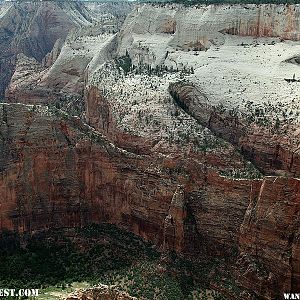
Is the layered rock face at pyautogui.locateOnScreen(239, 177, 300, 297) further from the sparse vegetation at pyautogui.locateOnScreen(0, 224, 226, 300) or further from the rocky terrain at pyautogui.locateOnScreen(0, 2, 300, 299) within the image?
the sparse vegetation at pyautogui.locateOnScreen(0, 224, 226, 300)

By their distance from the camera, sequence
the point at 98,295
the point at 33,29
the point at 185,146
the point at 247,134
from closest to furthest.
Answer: the point at 98,295 → the point at 185,146 → the point at 247,134 → the point at 33,29

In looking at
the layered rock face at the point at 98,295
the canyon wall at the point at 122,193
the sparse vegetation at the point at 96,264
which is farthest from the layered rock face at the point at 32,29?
the layered rock face at the point at 98,295

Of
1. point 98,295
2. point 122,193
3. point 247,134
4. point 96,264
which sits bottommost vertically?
point 96,264

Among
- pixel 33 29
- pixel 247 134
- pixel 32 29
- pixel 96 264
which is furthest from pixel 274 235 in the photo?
pixel 33 29

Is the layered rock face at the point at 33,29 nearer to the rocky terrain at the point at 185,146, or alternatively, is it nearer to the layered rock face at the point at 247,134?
the rocky terrain at the point at 185,146

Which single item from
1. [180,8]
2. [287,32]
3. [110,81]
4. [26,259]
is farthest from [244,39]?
[26,259]

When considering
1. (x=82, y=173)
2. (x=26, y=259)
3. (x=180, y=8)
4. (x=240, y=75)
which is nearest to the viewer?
(x=26, y=259)

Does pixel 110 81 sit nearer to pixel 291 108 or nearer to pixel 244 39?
pixel 244 39

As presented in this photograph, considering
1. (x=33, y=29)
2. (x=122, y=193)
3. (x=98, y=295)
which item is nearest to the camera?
(x=98, y=295)

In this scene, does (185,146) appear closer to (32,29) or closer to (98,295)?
(98,295)
